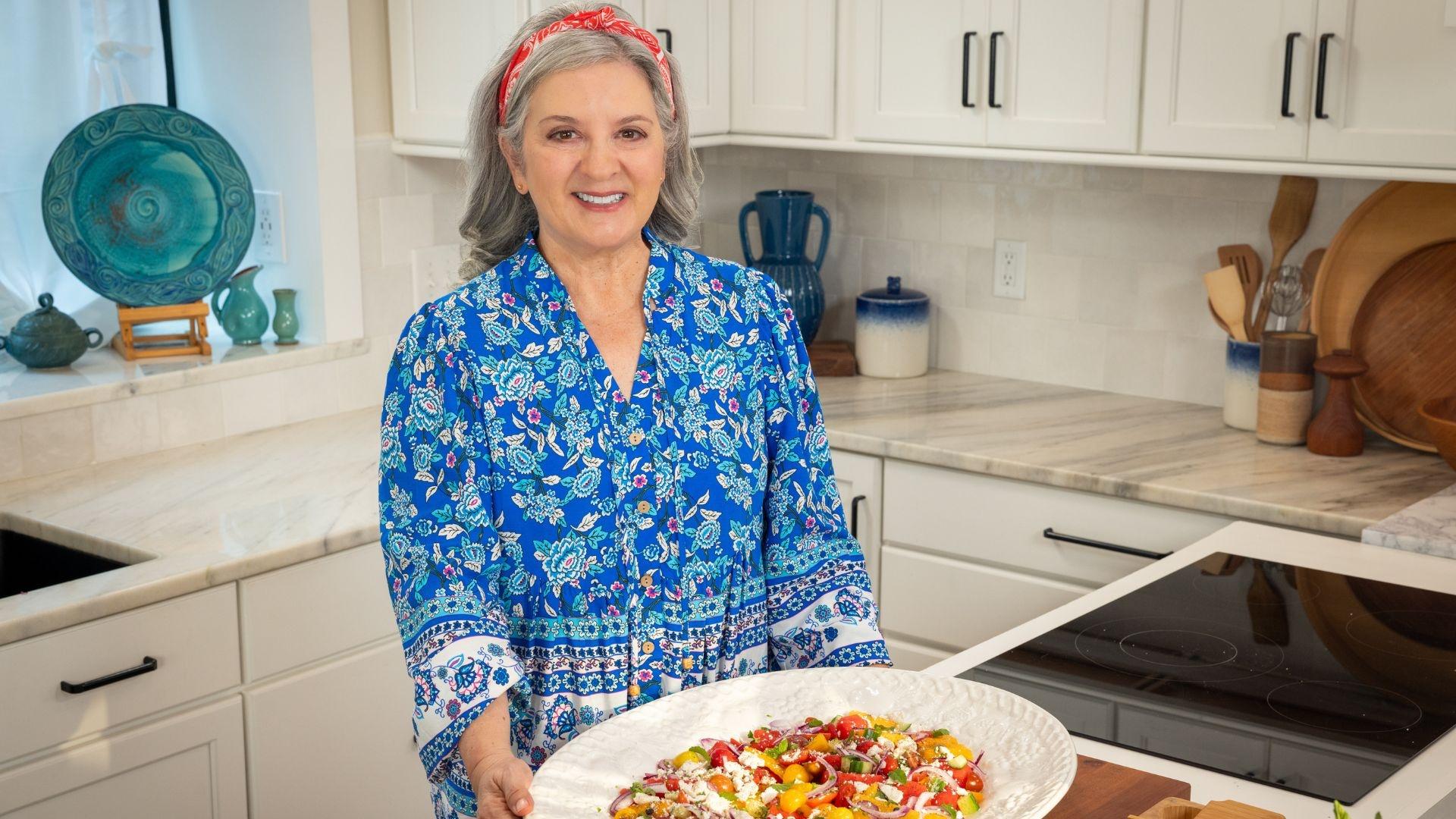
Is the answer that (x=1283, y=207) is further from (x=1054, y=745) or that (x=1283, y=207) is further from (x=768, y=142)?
(x=1054, y=745)

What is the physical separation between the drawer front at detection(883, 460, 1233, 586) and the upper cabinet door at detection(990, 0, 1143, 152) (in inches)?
27.5

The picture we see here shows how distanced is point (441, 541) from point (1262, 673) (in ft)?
3.55

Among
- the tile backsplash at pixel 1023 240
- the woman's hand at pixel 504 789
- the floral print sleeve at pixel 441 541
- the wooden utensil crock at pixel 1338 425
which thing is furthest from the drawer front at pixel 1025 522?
the woman's hand at pixel 504 789

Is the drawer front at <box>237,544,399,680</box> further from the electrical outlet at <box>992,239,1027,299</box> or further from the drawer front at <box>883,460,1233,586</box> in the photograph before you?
the electrical outlet at <box>992,239,1027,299</box>

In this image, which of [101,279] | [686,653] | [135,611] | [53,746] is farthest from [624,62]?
[101,279]

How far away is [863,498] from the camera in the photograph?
3010mm

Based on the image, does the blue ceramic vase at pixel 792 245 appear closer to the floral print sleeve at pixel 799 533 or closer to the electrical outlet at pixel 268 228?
the electrical outlet at pixel 268 228

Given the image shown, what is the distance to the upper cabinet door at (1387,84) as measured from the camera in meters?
2.43

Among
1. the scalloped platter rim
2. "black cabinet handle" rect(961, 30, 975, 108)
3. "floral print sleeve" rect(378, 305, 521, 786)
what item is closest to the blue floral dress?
"floral print sleeve" rect(378, 305, 521, 786)

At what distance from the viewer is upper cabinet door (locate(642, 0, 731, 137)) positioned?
3.17 meters

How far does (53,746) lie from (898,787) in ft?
4.68

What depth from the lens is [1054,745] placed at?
4.21 ft

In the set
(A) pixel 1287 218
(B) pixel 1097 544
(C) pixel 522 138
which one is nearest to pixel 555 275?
(C) pixel 522 138

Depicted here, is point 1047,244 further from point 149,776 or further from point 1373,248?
point 149,776
